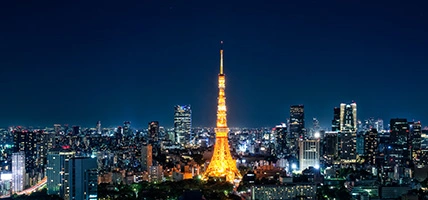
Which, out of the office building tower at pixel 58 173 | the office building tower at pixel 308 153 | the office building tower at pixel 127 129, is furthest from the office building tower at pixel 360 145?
the office building tower at pixel 58 173

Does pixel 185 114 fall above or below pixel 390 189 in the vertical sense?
above

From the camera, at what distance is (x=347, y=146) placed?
27.1 meters

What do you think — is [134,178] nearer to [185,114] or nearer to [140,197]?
[140,197]

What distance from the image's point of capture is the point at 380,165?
878 inches

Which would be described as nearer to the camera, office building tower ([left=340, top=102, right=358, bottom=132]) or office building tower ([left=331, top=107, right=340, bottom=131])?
office building tower ([left=340, top=102, right=358, bottom=132])

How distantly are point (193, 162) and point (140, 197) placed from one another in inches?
358

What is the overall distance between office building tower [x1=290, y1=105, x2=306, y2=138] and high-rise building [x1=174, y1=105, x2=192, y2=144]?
687cm

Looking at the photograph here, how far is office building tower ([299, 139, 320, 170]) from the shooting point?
23.4 meters

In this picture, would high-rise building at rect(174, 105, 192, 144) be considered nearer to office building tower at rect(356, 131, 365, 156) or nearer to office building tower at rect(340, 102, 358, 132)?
office building tower at rect(340, 102, 358, 132)

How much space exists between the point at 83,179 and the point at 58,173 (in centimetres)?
274

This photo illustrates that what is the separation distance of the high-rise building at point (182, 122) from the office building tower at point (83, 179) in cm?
2420

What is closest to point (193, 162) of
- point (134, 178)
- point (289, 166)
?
point (289, 166)

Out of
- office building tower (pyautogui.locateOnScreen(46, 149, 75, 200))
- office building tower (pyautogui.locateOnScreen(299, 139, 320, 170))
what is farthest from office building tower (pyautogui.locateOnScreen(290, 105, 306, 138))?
office building tower (pyautogui.locateOnScreen(46, 149, 75, 200))

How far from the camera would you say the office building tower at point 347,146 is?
1033 inches
